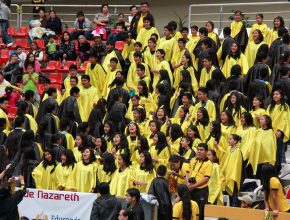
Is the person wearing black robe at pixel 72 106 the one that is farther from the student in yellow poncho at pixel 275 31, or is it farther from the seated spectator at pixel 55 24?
the seated spectator at pixel 55 24

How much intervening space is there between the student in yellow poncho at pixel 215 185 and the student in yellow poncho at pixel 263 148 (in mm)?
1218

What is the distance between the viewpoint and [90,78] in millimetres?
26375

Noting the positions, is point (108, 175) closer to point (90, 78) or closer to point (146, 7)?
point (90, 78)

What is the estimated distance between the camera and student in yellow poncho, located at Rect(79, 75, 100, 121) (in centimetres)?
2495

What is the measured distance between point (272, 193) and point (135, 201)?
217 centimetres

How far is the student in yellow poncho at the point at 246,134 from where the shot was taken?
21469 millimetres

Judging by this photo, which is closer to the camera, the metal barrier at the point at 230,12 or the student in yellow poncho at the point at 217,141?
the student in yellow poncho at the point at 217,141

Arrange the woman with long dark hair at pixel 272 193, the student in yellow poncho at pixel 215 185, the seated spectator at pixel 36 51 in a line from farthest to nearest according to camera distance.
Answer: the seated spectator at pixel 36 51
the student in yellow poncho at pixel 215 185
the woman with long dark hair at pixel 272 193

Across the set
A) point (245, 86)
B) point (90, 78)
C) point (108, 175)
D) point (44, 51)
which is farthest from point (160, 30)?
point (108, 175)

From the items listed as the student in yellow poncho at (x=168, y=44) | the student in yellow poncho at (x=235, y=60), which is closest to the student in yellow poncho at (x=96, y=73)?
the student in yellow poncho at (x=168, y=44)

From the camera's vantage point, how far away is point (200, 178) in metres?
20.1

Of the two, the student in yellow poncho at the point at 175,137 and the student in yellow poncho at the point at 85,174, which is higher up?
the student in yellow poncho at the point at 175,137

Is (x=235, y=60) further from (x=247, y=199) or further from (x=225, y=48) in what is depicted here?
(x=247, y=199)

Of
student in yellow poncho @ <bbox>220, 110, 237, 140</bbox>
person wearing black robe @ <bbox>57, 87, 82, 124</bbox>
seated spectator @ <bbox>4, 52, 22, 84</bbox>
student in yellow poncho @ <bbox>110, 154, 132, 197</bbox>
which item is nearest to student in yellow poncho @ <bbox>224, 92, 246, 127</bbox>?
student in yellow poncho @ <bbox>220, 110, 237, 140</bbox>
